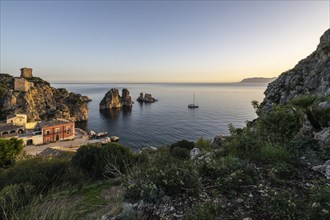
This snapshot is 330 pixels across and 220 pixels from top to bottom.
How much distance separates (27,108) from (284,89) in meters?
Result: 71.0

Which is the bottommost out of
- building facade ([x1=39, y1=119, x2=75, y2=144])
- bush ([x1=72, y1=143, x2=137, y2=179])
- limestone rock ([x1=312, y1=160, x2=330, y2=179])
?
building facade ([x1=39, y1=119, x2=75, y2=144])

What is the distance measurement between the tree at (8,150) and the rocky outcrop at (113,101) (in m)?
67.1

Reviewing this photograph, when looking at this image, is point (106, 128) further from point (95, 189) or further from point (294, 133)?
point (294, 133)

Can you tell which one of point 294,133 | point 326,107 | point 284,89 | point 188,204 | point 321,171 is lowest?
point 188,204

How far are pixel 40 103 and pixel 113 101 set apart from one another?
33797mm

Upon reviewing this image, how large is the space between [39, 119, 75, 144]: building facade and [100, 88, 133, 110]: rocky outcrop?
45.6 meters

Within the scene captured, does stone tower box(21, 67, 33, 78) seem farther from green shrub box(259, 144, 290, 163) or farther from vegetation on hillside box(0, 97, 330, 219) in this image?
green shrub box(259, 144, 290, 163)

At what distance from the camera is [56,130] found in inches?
1807

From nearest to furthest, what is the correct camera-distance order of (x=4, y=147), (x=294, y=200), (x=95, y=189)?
(x=294, y=200) < (x=95, y=189) < (x=4, y=147)

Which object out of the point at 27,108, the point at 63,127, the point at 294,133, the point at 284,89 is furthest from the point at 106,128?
the point at 294,133

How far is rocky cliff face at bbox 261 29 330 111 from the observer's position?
15375mm

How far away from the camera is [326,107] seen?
17.6ft

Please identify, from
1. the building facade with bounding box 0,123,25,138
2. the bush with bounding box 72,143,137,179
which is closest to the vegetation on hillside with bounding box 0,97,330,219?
the bush with bounding box 72,143,137,179

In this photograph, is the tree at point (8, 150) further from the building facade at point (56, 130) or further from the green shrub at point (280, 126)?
the green shrub at point (280, 126)
